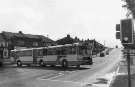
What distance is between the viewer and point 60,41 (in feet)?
326

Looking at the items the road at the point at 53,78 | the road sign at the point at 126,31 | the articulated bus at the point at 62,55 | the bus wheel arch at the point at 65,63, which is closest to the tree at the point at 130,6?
the road at the point at 53,78

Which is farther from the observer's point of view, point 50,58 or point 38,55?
point 38,55

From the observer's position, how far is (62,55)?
92.6ft

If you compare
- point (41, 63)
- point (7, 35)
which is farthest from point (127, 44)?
point (7, 35)

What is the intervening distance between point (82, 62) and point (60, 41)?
7288cm

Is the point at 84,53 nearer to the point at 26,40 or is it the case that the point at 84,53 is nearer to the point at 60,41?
the point at 26,40

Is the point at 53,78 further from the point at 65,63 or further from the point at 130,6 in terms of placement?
the point at 65,63

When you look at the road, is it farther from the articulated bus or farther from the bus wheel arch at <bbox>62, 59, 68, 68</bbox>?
the bus wheel arch at <bbox>62, 59, 68, 68</bbox>

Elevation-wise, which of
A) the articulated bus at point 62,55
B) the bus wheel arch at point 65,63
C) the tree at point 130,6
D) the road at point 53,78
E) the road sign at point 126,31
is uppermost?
the tree at point 130,6

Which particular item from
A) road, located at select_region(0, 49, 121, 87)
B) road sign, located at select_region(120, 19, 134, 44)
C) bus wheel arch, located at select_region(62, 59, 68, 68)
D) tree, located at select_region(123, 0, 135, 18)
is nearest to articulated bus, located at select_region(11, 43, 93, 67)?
bus wheel arch, located at select_region(62, 59, 68, 68)

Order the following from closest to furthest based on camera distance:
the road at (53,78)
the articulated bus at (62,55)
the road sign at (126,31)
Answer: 1. the road sign at (126,31)
2. the road at (53,78)
3. the articulated bus at (62,55)

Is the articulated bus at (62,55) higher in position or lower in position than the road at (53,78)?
higher

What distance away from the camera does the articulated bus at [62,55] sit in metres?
26.8

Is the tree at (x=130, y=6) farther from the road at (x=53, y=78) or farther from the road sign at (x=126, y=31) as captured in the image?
the road sign at (x=126, y=31)
